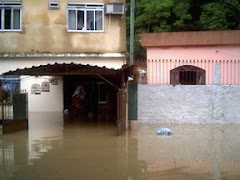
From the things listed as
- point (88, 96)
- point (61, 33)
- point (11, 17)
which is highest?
point (11, 17)

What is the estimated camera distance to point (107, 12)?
18891mm

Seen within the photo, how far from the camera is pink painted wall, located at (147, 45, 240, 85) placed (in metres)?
19.3

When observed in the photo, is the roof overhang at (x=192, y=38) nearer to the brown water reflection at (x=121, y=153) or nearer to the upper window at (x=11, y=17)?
the brown water reflection at (x=121, y=153)

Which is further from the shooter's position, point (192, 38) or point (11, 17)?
point (192, 38)

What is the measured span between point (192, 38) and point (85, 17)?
16.2 ft

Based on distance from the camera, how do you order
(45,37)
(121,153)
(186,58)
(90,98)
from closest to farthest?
(121,153) → (45,37) → (186,58) → (90,98)

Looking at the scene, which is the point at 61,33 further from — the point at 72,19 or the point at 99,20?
the point at 99,20

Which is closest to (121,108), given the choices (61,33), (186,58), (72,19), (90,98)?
(61,33)

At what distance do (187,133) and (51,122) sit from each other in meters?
6.94

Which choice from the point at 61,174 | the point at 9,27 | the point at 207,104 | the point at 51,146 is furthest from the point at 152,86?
the point at 61,174

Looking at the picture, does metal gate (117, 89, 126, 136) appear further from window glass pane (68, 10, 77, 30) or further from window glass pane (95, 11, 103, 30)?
window glass pane (68, 10, 77, 30)

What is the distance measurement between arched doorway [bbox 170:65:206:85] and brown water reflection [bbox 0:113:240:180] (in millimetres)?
4054

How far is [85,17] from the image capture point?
19.3m

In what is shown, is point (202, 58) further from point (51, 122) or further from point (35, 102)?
point (35, 102)
